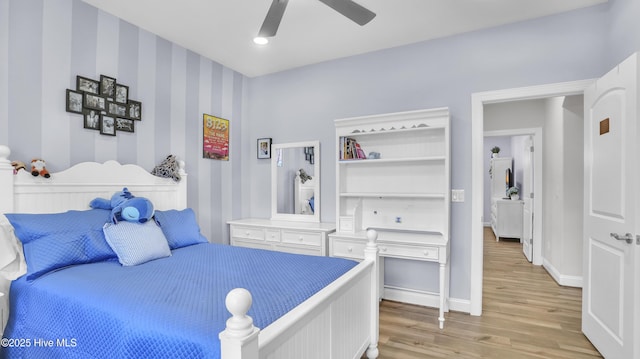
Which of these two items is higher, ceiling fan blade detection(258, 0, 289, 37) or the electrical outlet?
ceiling fan blade detection(258, 0, 289, 37)

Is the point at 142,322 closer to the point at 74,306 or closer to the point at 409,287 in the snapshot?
the point at 74,306

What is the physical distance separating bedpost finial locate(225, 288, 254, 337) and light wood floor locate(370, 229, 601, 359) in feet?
5.41

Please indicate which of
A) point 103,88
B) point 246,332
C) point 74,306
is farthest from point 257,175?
point 246,332

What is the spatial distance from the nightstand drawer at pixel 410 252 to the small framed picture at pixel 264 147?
1.96 meters

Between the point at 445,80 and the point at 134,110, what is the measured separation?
3007mm

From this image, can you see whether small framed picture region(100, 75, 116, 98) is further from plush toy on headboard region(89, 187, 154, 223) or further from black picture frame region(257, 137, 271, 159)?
black picture frame region(257, 137, 271, 159)

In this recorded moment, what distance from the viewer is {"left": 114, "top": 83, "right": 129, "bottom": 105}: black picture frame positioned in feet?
9.04

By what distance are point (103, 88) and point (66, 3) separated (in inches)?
25.6

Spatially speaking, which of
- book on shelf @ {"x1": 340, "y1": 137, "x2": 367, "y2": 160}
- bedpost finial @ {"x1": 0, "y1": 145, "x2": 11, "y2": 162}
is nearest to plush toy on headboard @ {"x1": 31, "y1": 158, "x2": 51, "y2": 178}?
bedpost finial @ {"x1": 0, "y1": 145, "x2": 11, "y2": 162}

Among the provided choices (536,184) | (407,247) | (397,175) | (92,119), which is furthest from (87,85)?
(536,184)

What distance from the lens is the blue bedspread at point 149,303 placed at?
1193 mm

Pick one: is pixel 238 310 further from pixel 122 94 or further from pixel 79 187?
pixel 122 94

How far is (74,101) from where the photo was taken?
2.48 meters

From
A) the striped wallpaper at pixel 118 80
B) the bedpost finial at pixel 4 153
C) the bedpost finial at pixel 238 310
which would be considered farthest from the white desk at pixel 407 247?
the bedpost finial at pixel 4 153
